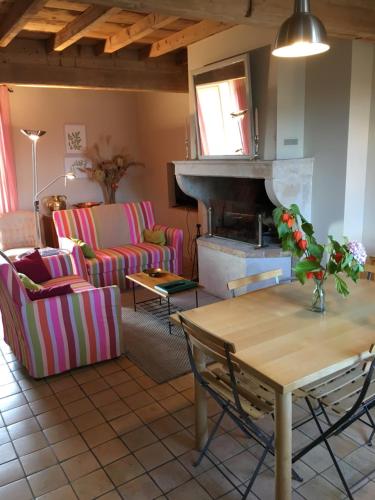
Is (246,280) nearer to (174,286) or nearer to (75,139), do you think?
(174,286)

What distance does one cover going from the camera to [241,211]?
15.1 feet

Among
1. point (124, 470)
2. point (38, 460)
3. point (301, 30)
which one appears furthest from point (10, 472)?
point (301, 30)

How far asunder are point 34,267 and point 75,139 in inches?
117

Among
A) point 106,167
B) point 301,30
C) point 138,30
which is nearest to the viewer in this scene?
point 301,30

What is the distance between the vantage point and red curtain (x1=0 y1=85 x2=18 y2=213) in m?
5.61

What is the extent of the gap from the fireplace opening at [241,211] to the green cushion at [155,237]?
0.72 m

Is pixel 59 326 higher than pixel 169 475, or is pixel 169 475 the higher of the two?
pixel 59 326

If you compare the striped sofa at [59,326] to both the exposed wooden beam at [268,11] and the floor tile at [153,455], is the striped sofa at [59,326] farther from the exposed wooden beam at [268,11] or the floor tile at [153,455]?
the exposed wooden beam at [268,11]

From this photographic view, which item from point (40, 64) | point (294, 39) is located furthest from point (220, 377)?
point (40, 64)

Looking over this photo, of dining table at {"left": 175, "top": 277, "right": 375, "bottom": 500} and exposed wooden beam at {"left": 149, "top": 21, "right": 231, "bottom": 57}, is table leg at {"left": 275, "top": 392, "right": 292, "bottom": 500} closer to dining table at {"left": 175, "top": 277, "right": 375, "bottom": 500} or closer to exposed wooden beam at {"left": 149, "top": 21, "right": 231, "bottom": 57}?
dining table at {"left": 175, "top": 277, "right": 375, "bottom": 500}

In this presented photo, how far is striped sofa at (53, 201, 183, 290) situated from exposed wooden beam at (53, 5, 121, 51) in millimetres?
1944

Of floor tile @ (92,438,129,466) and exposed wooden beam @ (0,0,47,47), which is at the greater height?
exposed wooden beam @ (0,0,47,47)

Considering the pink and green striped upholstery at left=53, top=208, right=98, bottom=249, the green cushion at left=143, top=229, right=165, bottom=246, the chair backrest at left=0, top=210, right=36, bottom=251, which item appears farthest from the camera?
the chair backrest at left=0, top=210, right=36, bottom=251

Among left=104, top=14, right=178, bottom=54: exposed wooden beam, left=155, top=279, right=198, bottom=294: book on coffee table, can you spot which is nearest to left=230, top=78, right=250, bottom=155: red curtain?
left=104, top=14, right=178, bottom=54: exposed wooden beam
